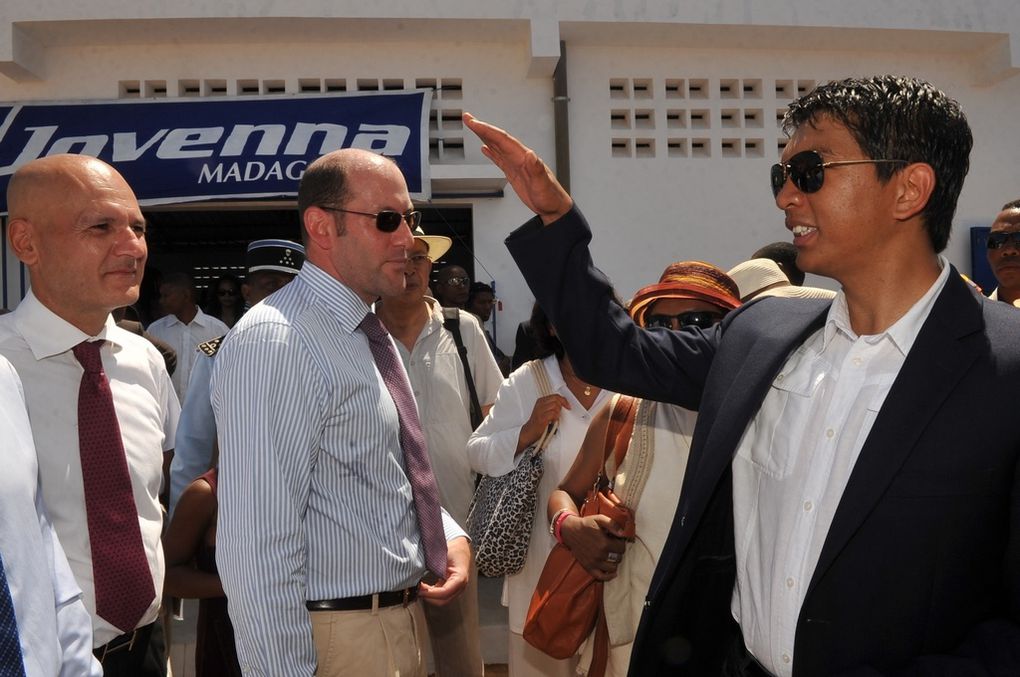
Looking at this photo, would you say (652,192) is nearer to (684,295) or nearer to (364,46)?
(364,46)

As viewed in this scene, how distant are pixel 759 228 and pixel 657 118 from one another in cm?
159

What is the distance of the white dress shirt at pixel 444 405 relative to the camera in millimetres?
4770

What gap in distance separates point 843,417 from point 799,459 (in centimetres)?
14

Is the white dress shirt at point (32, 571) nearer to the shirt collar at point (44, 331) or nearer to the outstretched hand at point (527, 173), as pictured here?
the shirt collar at point (44, 331)

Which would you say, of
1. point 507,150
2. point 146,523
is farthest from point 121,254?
point 507,150

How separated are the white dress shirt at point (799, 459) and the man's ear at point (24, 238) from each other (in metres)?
2.01

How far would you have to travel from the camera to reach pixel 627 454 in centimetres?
338

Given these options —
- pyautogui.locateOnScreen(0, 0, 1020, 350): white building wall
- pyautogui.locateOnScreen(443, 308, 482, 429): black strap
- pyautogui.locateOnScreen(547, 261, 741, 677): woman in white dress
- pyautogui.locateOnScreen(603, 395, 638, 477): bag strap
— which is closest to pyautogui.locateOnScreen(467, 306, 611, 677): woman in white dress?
pyautogui.locateOnScreen(603, 395, 638, 477): bag strap

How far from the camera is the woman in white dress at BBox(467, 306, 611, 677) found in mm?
3939

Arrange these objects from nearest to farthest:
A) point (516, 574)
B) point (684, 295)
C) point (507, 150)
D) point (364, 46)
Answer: point (507, 150)
point (684, 295)
point (516, 574)
point (364, 46)

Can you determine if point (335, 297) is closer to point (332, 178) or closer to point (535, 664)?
point (332, 178)

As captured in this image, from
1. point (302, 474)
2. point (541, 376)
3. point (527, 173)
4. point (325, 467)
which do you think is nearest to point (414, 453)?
point (325, 467)

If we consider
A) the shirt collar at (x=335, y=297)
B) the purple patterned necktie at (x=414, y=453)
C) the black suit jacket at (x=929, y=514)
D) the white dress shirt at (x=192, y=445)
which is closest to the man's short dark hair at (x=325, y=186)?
the shirt collar at (x=335, y=297)

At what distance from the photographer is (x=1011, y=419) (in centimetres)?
180
